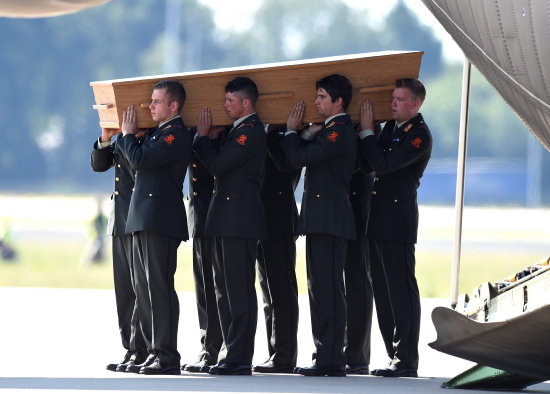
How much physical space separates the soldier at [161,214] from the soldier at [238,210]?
0.62 ft

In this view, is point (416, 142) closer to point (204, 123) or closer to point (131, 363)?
point (204, 123)

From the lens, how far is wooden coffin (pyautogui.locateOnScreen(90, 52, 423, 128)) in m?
6.98

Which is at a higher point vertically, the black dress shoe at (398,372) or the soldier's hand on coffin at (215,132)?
the soldier's hand on coffin at (215,132)

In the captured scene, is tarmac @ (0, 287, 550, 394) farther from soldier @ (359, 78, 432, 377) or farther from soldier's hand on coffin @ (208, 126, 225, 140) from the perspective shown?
soldier's hand on coffin @ (208, 126, 225, 140)

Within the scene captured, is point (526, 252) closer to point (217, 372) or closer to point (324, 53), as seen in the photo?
point (324, 53)

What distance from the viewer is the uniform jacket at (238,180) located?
6.89 meters

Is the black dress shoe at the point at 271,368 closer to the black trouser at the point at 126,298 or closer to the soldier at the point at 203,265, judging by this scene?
the soldier at the point at 203,265

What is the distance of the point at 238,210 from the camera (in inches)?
273

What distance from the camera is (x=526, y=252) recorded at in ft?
95.5

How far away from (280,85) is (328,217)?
34.1 inches

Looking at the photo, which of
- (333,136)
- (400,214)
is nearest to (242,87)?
(333,136)

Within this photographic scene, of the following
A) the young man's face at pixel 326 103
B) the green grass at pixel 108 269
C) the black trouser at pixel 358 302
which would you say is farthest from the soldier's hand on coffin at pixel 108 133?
the green grass at pixel 108 269

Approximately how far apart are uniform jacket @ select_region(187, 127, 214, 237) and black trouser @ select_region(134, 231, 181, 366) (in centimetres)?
32

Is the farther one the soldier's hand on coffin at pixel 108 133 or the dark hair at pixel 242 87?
the soldier's hand on coffin at pixel 108 133
